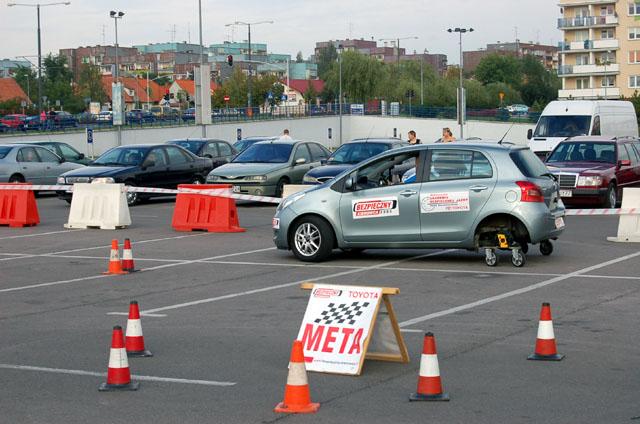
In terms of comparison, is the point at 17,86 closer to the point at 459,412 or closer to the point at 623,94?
the point at 623,94

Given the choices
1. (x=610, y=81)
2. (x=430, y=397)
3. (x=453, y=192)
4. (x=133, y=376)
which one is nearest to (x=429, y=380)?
(x=430, y=397)

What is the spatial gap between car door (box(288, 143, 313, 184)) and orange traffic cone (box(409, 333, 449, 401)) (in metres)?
20.4

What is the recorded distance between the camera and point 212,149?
114 ft

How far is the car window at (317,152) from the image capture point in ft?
97.8

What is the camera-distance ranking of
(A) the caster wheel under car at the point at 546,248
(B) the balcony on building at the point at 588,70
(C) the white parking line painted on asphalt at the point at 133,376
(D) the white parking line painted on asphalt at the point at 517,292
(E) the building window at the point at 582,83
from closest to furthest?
(C) the white parking line painted on asphalt at the point at 133,376, (D) the white parking line painted on asphalt at the point at 517,292, (A) the caster wheel under car at the point at 546,248, (B) the balcony on building at the point at 588,70, (E) the building window at the point at 582,83

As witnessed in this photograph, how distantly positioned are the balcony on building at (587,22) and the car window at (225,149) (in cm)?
8889

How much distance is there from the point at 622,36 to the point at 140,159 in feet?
312

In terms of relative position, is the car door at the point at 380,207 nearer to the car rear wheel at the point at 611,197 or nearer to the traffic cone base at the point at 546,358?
the traffic cone base at the point at 546,358

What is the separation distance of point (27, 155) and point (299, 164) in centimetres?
890

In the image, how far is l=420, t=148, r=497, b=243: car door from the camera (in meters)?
15.7

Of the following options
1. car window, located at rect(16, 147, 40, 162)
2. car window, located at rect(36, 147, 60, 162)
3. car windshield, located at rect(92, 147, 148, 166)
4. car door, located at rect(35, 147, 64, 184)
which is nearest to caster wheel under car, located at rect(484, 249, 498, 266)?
car windshield, located at rect(92, 147, 148, 166)

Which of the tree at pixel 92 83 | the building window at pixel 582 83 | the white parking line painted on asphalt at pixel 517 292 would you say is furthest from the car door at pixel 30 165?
the tree at pixel 92 83

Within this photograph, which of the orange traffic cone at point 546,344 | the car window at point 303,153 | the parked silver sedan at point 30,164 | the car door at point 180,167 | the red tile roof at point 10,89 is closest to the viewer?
the orange traffic cone at point 546,344

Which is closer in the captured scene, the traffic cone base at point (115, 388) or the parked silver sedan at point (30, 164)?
the traffic cone base at point (115, 388)
